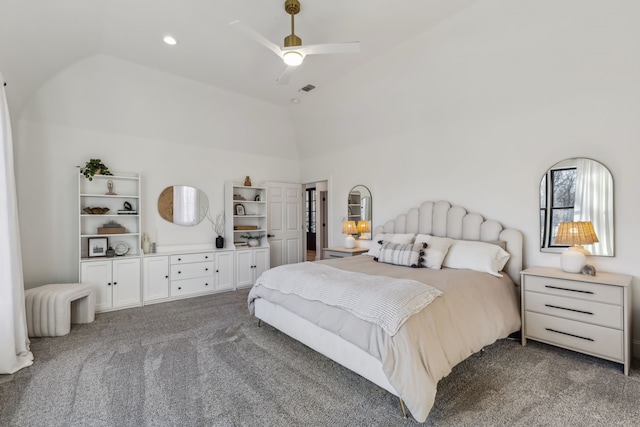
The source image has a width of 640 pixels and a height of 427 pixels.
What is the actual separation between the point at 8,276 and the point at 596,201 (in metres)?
5.49

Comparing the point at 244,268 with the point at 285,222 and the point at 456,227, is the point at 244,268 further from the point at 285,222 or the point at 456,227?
the point at 456,227

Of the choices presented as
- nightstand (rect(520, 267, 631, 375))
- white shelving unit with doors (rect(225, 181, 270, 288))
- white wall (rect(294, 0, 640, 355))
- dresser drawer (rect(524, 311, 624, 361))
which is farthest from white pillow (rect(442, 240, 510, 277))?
white shelving unit with doors (rect(225, 181, 270, 288))

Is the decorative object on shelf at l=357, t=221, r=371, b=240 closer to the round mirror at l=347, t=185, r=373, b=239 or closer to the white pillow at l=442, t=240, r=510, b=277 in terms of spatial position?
the round mirror at l=347, t=185, r=373, b=239

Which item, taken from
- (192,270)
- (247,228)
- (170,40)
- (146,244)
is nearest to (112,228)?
(146,244)

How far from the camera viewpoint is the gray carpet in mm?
1923

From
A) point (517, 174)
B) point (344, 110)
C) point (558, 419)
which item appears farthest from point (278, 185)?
point (558, 419)

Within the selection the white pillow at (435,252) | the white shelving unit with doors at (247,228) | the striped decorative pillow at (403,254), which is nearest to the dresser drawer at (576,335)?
the white pillow at (435,252)

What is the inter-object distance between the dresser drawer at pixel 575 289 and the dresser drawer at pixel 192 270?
4.49 meters

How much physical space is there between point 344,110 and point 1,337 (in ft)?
15.7

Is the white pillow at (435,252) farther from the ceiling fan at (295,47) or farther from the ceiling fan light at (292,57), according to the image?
the ceiling fan light at (292,57)

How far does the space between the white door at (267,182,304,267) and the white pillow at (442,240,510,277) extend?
3722mm

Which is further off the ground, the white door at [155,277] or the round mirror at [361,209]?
the round mirror at [361,209]

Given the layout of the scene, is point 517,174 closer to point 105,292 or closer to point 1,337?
point 1,337

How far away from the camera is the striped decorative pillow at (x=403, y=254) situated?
3.40 m
